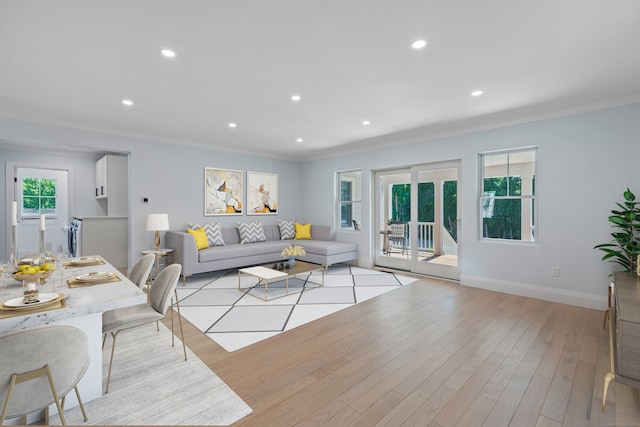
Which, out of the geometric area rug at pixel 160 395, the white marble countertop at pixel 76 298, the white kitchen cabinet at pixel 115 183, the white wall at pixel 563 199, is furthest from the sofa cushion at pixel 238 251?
the white wall at pixel 563 199

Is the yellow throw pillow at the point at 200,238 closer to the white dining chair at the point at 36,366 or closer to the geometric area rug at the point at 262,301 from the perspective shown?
the geometric area rug at the point at 262,301

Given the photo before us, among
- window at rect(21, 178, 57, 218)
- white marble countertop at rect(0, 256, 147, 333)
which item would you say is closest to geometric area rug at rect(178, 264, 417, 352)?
white marble countertop at rect(0, 256, 147, 333)

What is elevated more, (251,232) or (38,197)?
(38,197)

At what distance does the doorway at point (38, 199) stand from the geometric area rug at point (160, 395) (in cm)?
545

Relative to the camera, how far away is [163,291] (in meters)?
2.30

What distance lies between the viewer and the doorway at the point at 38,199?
5977 millimetres

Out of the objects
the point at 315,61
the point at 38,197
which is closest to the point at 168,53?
the point at 315,61

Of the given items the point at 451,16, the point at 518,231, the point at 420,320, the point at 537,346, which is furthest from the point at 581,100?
the point at 420,320

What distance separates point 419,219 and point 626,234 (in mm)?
2697

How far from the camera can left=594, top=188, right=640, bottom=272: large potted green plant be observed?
3131mm

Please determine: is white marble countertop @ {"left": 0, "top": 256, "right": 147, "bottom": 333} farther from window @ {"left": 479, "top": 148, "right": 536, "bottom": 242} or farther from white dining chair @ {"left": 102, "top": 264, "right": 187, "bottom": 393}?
window @ {"left": 479, "top": 148, "right": 536, "bottom": 242}

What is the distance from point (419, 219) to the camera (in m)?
5.46

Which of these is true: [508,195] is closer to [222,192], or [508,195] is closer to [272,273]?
[272,273]

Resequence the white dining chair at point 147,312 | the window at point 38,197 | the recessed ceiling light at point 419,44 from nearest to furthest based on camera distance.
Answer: the white dining chair at point 147,312 < the recessed ceiling light at point 419,44 < the window at point 38,197
